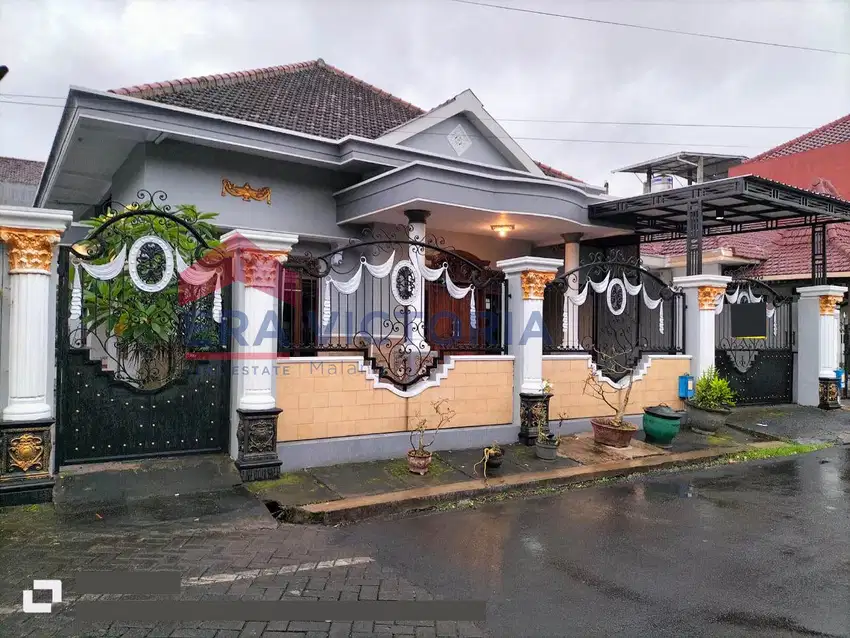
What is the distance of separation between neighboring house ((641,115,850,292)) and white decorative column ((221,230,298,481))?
41.8 feet

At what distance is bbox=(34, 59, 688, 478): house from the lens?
603 cm

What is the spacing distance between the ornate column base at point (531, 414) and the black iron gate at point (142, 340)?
3.79 metres

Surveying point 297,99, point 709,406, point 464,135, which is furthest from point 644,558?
point 297,99

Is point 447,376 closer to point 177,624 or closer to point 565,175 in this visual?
point 177,624

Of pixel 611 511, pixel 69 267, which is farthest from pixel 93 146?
pixel 611 511

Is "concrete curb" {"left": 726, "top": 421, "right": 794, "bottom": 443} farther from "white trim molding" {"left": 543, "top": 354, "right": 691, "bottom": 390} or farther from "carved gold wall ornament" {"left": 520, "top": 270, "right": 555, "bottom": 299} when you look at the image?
"carved gold wall ornament" {"left": 520, "top": 270, "right": 555, "bottom": 299}

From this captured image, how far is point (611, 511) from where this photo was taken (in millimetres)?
5598

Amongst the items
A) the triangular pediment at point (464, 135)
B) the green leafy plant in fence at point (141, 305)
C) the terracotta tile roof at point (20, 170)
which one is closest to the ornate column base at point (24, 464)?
the green leafy plant in fence at point (141, 305)

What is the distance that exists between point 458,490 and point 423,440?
1.35 meters

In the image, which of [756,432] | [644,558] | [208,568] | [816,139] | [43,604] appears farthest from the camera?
[816,139]

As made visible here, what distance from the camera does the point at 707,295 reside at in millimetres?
9852

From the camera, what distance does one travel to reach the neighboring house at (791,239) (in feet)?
48.5

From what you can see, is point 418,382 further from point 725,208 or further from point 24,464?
point 725,208

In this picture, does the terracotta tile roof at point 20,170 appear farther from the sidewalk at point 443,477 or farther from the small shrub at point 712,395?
the small shrub at point 712,395
